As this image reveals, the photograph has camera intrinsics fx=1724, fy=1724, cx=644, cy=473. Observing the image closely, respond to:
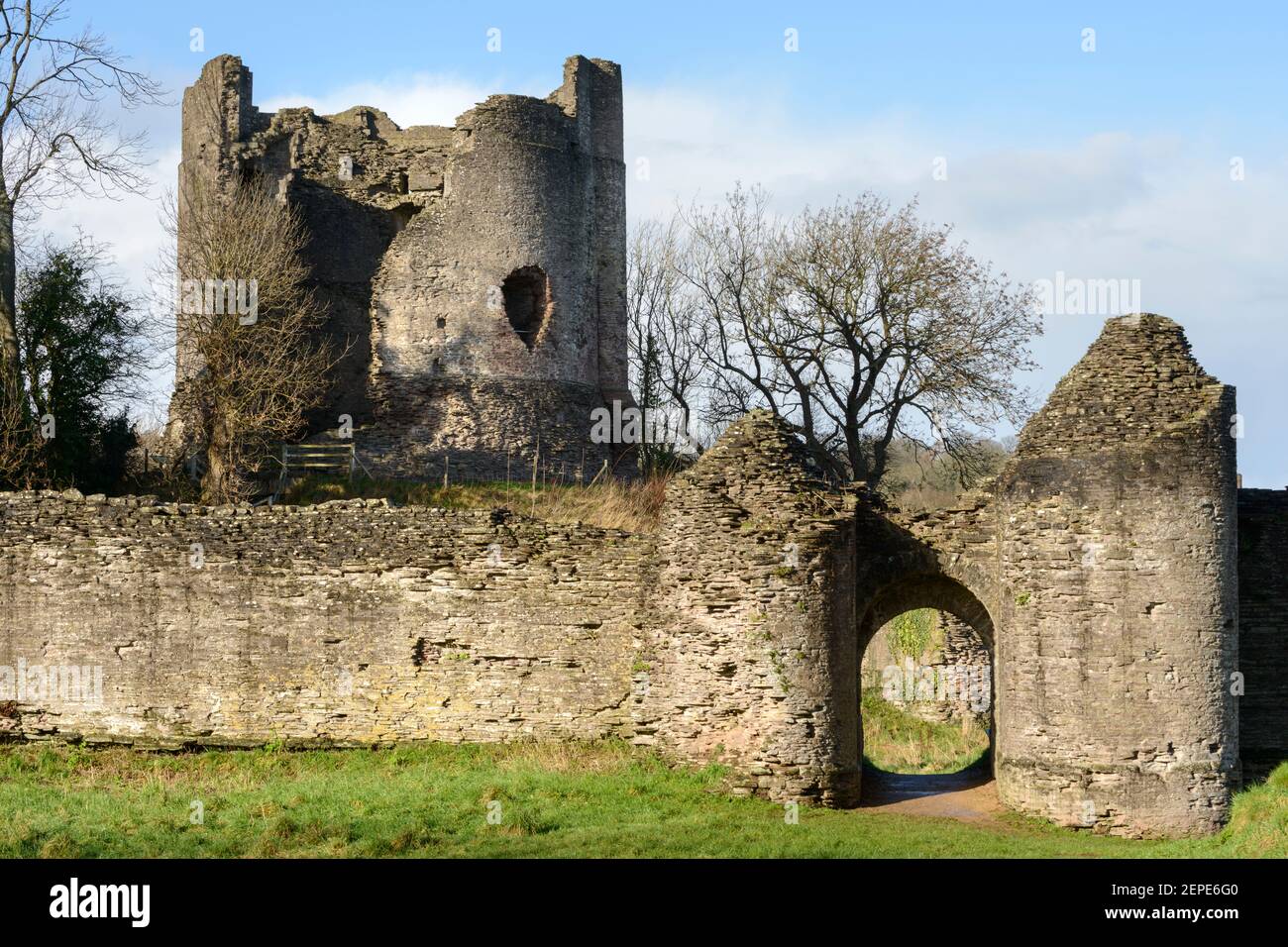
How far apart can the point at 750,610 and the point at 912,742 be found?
Answer: 26.7 feet

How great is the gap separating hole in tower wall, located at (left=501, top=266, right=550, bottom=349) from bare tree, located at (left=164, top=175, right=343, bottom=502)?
3.85 metres

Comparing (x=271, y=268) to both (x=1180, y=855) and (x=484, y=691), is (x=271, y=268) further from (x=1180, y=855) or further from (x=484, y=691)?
(x=1180, y=855)

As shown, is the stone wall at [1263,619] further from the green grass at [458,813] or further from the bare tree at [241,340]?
the bare tree at [241,340]

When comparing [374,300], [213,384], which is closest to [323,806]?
[213,384]

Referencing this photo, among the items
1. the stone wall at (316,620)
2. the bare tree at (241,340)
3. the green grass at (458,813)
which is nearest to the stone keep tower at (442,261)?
the bare tree at (241,340)

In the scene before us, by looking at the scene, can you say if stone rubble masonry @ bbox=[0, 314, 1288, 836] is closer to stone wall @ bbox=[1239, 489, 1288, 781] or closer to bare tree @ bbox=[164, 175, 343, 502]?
stone wall @ bbox=[1239, 489, 1288, 781]

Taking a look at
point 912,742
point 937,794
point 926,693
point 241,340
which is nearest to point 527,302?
point 241,340

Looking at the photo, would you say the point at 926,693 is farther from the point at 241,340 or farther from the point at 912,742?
the point at 241,340

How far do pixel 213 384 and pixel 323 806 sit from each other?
38.0 feet

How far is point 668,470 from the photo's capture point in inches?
1335

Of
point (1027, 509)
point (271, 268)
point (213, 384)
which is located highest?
point (271, 268)

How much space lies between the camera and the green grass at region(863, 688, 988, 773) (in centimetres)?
2484

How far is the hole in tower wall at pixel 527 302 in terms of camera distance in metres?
32.7

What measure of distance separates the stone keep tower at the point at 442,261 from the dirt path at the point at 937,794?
11.9 m
